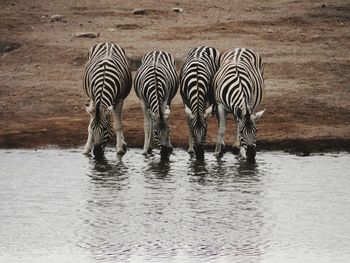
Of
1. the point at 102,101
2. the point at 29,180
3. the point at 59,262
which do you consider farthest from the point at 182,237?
the point at 102,101

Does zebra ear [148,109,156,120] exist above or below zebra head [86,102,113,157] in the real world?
above

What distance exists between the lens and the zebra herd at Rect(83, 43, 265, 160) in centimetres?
1638

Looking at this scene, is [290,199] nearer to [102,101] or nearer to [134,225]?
[134,225]

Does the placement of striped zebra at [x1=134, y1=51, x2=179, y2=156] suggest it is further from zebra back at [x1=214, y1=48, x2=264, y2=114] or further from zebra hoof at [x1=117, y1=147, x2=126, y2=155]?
zebra back at [x1=214, y1=48, x2=264, y2=114]

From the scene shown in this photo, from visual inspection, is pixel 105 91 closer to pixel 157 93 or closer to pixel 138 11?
pixel 157 93

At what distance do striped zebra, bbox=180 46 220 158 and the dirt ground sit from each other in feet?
2.76

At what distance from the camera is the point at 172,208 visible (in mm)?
13234

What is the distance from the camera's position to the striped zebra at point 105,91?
54.2ft

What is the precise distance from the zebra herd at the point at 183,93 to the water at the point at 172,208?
13.5 inches

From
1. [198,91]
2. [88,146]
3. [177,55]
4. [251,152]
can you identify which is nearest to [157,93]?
[198,91]

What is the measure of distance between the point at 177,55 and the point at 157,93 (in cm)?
672

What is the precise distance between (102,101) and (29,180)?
2217 millimetres

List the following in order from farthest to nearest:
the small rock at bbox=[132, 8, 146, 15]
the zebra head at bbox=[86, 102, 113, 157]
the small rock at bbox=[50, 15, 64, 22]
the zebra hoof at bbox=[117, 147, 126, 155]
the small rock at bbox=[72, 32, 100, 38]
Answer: the small rock at bbox=[132, 8, 146, 15] < the small rock at bbox=[50, 15, 64, 22] < the small rock at bbox=[72, 32, 100, 38] < the zebra hoof at bbox=[117, 147, 126, 155] < the zebra head at bbox=[86, 102, 113, 157]

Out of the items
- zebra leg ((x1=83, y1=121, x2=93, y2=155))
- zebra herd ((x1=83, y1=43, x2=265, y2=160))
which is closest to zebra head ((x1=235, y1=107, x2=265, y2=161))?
zebra herd ((x1=83, y1=43, x2=265, y2=160))
